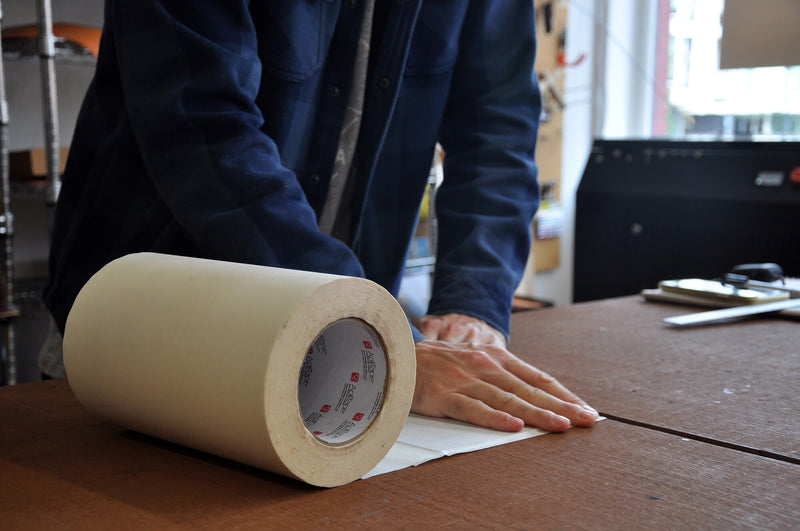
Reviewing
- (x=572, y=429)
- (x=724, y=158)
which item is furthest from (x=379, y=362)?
(x=724, y=158)

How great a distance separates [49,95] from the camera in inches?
77.3

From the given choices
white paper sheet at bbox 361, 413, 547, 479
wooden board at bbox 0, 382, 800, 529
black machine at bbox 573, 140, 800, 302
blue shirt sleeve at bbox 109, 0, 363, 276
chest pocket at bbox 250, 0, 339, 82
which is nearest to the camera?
wooden board at bbox 0, 382, 800, 529

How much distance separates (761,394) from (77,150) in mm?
805

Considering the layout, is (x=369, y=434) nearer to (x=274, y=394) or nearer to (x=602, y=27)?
(x=274, y=394)

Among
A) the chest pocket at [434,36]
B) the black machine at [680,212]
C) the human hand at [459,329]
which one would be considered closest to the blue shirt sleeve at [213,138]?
the human hand at [459,329]

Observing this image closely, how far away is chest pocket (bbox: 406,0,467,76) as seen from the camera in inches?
42.2

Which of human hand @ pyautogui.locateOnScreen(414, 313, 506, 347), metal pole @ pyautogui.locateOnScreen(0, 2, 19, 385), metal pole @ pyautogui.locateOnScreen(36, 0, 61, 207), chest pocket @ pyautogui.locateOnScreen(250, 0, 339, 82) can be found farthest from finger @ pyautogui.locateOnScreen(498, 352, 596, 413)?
metal pole @ pyautogui.locateOnScreen(0, 2, 19, 385)

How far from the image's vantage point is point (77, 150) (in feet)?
3.22

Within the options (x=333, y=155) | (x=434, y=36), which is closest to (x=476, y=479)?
(x=333, y=155)

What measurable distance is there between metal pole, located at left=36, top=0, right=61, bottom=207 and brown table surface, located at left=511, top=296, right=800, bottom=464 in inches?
51.3

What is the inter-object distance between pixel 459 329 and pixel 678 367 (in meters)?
0.25

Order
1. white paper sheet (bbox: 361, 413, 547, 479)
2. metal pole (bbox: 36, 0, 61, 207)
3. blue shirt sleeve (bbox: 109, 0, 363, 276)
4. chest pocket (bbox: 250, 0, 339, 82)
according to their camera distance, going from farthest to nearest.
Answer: metal pole (bbox: 36, 0, 61, 207)
chest pocket (bbox: 250, 0, 339, 82)
blue shirt sleeve (bbox: 109, 0, 363, 276)
white paper sheet (bbox: 361, 413, 547, 479)

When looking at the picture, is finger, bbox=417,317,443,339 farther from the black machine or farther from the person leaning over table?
the black machine

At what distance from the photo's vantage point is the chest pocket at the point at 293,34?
3.01ft
